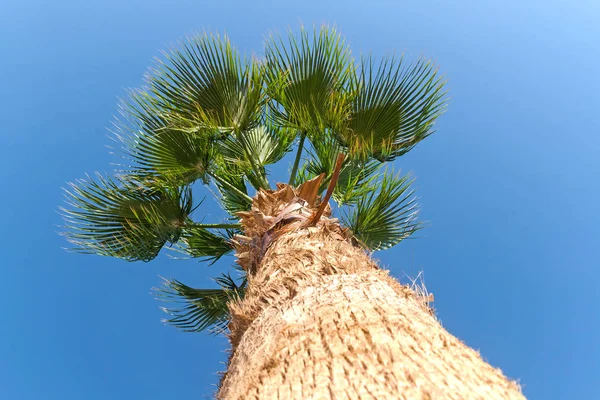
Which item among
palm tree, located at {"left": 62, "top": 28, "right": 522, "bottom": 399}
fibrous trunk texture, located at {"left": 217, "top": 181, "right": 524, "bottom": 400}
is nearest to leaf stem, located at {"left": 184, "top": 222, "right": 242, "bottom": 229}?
palm tree, located at {"left": 62, "top": 28, "right": 522, "bottom": 399}

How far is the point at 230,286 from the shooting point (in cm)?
496

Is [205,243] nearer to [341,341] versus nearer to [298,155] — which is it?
[298,155]

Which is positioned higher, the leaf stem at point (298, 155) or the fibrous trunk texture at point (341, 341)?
the leaf stem at point (298, 155)

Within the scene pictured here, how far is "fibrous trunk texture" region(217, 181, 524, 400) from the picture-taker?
3.67 feet

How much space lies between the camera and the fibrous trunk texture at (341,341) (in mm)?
1117

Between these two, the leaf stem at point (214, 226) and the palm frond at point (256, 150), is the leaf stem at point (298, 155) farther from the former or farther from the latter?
the leaf stem at point (214, 226)

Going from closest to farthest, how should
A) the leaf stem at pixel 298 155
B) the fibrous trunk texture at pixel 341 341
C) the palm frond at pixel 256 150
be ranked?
the fibrous trunk texture at pixel 341 341 < the palm frond at pixel 256 150 < the leaf stem at pixel 298 155

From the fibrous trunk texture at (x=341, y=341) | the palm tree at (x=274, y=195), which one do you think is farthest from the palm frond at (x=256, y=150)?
the fibrous trunk texture at (x=341, y=341)

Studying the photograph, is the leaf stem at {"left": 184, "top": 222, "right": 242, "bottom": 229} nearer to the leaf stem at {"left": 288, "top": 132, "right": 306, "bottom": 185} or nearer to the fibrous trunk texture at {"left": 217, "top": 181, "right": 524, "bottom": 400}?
the leaf stem at {"left": 288, "top": 132, "right": 306, "bottom": 185}

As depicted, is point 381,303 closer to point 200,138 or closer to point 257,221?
point 257,221

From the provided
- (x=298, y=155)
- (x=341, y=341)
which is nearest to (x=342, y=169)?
(x=298, y=155)

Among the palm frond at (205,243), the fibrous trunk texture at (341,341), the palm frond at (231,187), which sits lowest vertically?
the fibrous trunk texture at (341,341)

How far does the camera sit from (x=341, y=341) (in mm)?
1371

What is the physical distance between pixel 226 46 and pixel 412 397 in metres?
3.74
